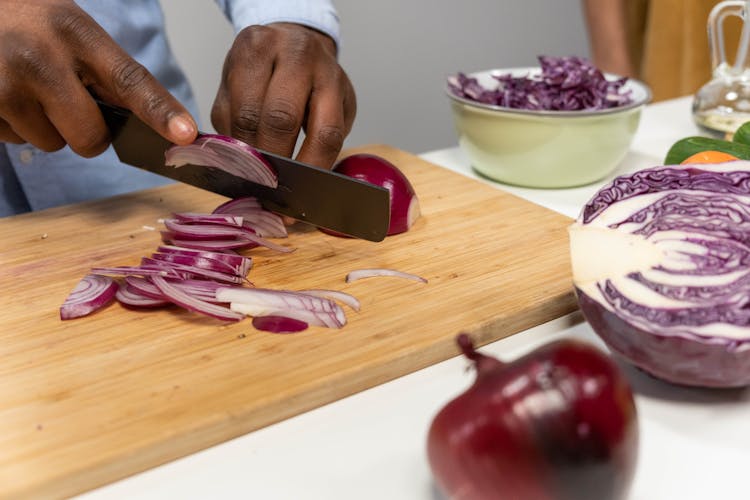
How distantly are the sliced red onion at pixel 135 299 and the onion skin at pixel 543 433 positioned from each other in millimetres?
617

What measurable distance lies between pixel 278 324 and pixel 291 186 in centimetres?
34

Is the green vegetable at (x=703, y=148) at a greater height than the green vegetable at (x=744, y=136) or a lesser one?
greater

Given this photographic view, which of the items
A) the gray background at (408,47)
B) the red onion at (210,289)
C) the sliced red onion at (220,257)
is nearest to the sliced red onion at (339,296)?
the red onion at (210,289)

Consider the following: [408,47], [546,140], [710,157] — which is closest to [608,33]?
[408,47]

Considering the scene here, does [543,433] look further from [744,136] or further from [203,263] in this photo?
[744,136]

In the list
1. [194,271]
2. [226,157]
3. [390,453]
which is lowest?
[390,453]

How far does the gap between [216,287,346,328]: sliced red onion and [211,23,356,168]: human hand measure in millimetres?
401

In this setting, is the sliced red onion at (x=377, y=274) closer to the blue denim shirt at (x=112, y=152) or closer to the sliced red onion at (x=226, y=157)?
the sliced red onion at (x=226, y=157)

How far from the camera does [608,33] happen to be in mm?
3238

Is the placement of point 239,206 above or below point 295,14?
below

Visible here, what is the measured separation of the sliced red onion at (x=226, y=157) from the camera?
1.35 m

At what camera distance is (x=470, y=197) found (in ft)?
5.41

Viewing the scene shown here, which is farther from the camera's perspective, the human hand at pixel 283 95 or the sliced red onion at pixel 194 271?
the human hand at pixel 283 95

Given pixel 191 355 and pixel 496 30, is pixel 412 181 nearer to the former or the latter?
pixel 191 355
